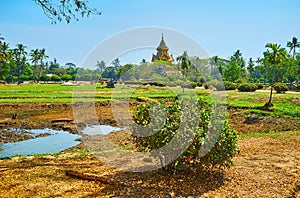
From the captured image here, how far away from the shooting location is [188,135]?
17.8ft

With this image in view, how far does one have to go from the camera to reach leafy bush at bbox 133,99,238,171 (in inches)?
215

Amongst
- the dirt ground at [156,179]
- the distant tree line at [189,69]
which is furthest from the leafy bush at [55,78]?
the dirt ground at [156,179]

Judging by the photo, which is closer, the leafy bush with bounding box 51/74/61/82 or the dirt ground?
the dirt ground

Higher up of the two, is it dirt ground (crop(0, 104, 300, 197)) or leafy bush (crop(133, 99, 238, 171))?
leafy bush (crop(133, 99, 238, 171))

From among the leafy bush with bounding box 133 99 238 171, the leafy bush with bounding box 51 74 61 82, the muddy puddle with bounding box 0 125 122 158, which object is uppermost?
the leafy bush with bounding box 51 74 61 82

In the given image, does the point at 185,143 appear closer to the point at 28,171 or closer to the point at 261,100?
the point at 28,171

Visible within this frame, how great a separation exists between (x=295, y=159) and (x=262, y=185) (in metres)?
2.50

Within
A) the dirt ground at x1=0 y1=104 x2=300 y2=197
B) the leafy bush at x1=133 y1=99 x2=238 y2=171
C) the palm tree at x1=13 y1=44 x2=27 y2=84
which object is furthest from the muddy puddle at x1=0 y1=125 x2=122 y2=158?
the palm tree at x1=13 y1=44 x2=27 y2=84

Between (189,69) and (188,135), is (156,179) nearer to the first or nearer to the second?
(188,135)

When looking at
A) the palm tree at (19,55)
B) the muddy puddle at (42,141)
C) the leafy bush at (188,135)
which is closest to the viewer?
the leafy bush at (188,135)

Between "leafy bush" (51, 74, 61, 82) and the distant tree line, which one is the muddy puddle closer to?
the distant tree line

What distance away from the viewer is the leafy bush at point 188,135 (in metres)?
5.46

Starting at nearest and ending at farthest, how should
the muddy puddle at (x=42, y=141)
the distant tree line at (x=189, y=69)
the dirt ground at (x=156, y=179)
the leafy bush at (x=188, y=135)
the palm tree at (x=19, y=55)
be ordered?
the dirt ground at (x=156, y=179) → the leafy bush at (x=188, y=135) → the muddy puddle at (x=42, y=141) → the distant tree line at (x=189, y=69) → the palm tree at (x=19, y=55)

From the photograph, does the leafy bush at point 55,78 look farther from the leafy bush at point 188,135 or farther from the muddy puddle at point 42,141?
the leafy bush at point 188,135
